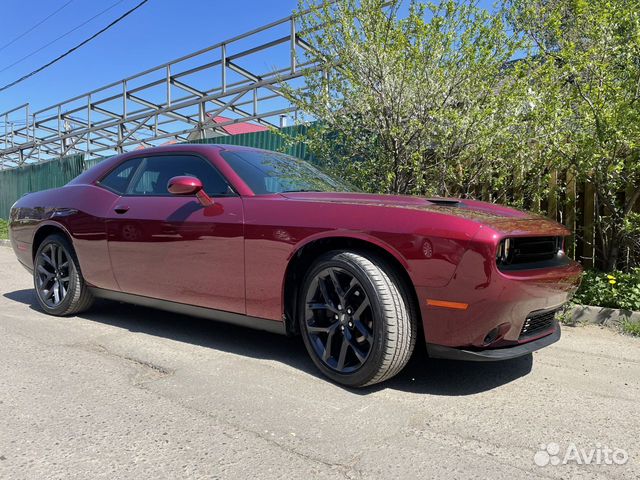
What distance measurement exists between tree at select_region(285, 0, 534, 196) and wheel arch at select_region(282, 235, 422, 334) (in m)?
2.48

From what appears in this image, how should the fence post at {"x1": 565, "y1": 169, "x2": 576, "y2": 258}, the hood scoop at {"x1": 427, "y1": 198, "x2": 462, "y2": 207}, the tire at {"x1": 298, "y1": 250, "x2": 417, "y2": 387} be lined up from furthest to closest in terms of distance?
the fence post at {"x1": 565, "y1": 169, "x2": 576, "y2": 258}
the hood scoop at {"x1": 427, "y1": 198, "x2": 462, "y2": 207}
the tire at {"x1": 298, "y1": 250, "x2": 417, "y2": 387}

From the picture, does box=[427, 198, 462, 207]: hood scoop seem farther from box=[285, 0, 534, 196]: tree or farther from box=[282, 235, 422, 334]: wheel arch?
box=[285, 0, 534, 196]: tree

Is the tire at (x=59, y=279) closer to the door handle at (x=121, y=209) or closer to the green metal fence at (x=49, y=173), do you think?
the door handle at (x=121, y=209)

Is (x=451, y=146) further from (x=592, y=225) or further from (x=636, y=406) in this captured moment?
(x=636, y=406)

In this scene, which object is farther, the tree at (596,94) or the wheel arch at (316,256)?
the tree at (596,94)

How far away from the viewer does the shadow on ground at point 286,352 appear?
122 inches

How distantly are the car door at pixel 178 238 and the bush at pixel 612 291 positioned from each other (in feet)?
11.2

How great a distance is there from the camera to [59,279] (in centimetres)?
475

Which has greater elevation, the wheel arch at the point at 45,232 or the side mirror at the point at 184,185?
the side mirror at the point at 184,185

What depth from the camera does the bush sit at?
461 centimetres

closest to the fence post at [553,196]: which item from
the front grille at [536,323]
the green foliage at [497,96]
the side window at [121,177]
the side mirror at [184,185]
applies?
the green foliage at [497,96]

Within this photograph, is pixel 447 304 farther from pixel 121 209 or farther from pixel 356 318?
A: pixel 121 209

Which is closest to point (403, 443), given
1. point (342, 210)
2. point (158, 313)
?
point (342, 210)

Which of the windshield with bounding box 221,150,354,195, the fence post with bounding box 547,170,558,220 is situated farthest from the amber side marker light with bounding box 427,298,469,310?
the fence post with bounding box 547,170,558,220
